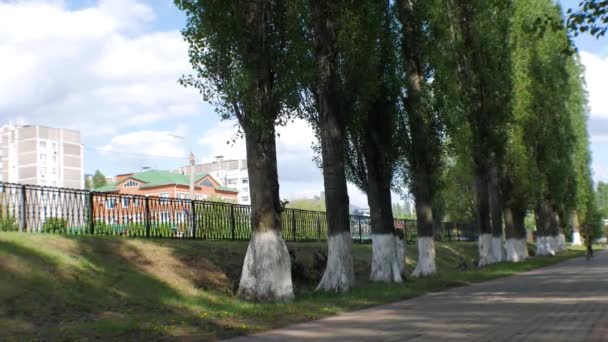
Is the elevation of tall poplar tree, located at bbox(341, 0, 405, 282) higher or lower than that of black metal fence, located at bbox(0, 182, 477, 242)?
higher

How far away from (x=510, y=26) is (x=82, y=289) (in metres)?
27.1

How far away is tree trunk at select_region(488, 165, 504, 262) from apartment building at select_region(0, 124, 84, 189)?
113 m

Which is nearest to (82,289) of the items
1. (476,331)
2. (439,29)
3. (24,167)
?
(476,331)

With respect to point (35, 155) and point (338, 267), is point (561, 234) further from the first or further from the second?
point (35, 155)

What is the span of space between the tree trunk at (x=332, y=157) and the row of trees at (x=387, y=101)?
0.03 meters

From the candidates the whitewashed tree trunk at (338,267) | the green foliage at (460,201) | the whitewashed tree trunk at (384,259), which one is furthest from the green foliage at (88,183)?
the whitewashed tree trunk at (338,267)

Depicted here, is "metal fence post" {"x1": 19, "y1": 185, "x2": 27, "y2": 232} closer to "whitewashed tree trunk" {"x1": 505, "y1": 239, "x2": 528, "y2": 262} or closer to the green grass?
the green grass

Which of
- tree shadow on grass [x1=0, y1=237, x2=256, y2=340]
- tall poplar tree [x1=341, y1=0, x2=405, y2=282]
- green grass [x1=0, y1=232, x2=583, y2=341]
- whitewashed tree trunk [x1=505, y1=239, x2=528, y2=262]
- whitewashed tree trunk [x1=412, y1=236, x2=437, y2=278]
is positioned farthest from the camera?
whitewashed tree trunk [x1=505, y1=239, x2=528, y2=262]

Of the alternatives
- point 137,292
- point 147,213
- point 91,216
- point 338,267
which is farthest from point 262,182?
point 147,213

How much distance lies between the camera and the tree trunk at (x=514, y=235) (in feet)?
119

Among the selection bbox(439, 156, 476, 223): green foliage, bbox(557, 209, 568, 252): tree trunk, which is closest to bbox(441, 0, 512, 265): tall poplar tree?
bbox(557, 209, 568, 252): tree trunk

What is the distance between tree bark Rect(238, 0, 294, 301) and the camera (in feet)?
50.6

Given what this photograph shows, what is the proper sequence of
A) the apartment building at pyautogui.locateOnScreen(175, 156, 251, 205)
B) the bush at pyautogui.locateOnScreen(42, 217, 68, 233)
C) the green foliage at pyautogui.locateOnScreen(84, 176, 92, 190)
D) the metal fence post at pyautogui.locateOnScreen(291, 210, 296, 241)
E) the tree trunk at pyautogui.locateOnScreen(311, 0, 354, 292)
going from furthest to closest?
the apartment building at pyautogui.locateOnScreen(175, 156, 251, 205) → the green foliage at pyautogui.locateOnScreen(84, 176, 92, 190) → the metal fence post at pyautogui.locateOnScreen(291, 210, 296, 241) → the bush at pyautogui.locateOnScreen(42, 217, 68, 233) → the tree trunk at pyautogui.locateOnScreen(311, 0, 354, 292)

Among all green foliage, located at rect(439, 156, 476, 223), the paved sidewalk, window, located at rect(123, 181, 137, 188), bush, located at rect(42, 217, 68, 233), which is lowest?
the paved sidewalk
